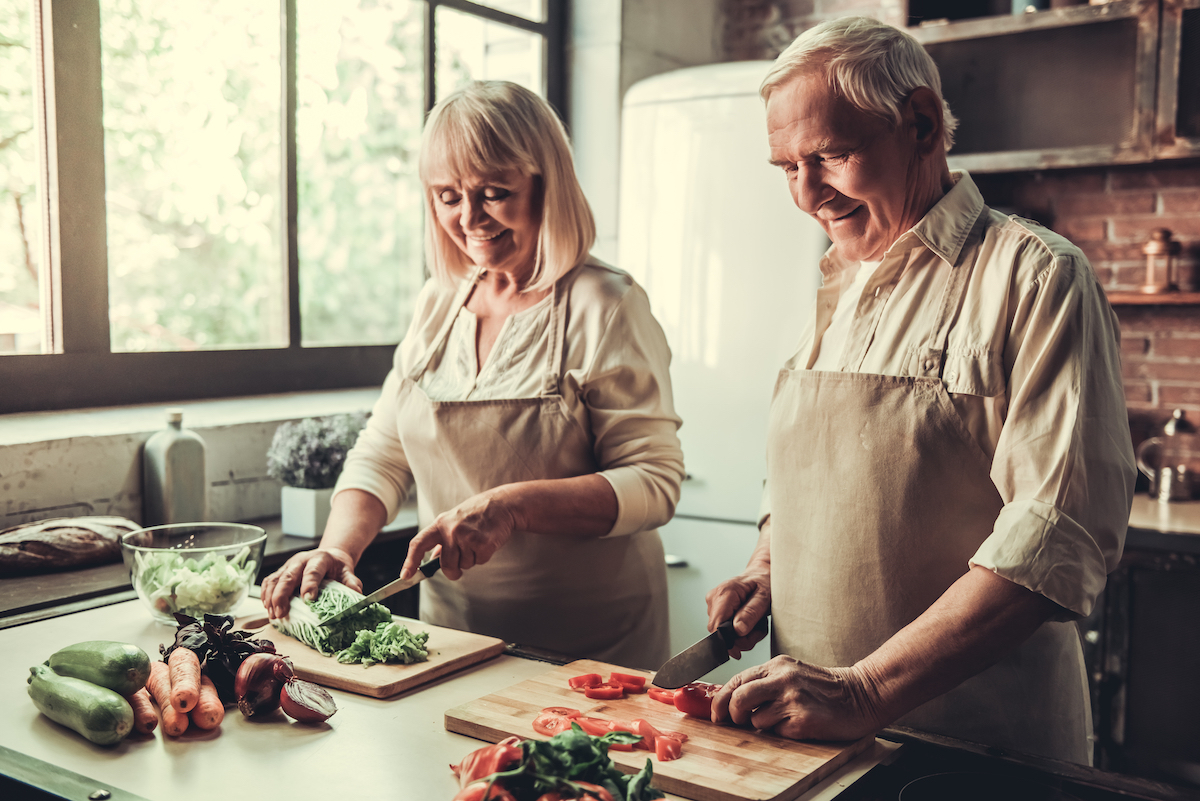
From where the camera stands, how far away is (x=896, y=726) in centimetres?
119

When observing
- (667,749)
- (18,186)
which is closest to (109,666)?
(667,749)

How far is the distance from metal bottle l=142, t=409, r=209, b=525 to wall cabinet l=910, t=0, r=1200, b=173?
2290 millimetres

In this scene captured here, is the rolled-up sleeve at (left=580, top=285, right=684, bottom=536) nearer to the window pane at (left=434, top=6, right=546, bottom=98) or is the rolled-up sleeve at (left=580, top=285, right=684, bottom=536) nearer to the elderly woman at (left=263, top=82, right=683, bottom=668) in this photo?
the elderly woman at (left=263, top=82, right=683, bottom=668)

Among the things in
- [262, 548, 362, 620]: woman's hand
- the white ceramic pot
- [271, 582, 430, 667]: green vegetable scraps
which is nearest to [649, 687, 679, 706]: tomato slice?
[271, 582, 430, 667]: green vegetable scraps

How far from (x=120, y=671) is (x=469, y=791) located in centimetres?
53

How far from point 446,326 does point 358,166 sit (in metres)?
1.34

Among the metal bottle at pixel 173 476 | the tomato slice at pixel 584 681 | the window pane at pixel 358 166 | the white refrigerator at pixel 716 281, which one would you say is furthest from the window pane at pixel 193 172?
the tomato slice at pixel 584 681

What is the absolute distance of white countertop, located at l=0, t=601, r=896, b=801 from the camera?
1022 millimetres

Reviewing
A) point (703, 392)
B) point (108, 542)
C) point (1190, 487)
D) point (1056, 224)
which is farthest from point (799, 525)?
point (1056, 224)

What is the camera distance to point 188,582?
5.05ft

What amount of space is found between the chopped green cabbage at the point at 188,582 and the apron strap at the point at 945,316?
3.53 feet

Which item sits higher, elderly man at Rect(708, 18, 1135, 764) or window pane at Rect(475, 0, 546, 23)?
window pane at Rect(475, 0, 546, 23)

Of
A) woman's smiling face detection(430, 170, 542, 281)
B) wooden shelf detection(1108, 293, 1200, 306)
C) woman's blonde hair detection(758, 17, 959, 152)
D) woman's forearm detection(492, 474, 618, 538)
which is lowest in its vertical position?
woman's forearm detection(492, 474, 618, 538)

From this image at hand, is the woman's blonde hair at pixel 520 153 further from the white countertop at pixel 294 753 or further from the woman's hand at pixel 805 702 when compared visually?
the woman's hand at pixel 805 702
